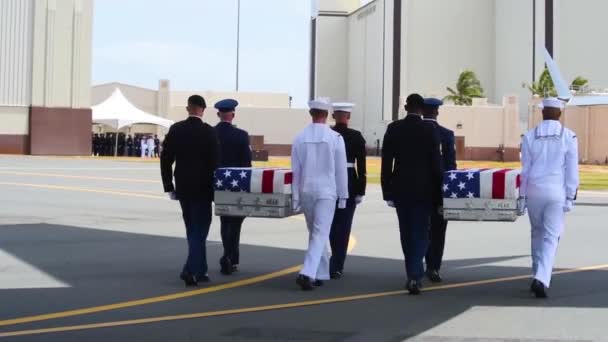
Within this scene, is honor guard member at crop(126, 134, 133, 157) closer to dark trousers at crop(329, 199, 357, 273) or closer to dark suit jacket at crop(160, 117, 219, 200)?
dark trousers at crop(329, 199, 357, 273)

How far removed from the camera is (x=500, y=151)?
260 feet

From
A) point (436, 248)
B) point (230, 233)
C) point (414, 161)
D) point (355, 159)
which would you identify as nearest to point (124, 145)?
point (230, 233)

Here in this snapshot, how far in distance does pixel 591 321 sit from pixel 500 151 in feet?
236

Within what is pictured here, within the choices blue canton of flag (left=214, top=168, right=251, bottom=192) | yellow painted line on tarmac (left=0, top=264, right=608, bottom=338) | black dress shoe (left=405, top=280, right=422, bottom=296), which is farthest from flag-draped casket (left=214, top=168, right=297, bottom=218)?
black dress shoe (left=405, top=280, right=422, bottom=296)

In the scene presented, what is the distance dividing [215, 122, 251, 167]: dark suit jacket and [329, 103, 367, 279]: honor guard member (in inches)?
43.6

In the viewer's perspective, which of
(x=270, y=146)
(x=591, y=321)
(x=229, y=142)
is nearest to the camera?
(x=591, y=321)

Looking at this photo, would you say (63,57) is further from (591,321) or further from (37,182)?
(591,321)

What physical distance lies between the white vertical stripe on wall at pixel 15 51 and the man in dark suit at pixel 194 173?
152 feet

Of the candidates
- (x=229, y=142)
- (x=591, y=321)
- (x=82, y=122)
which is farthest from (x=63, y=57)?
(x=591, y=321)

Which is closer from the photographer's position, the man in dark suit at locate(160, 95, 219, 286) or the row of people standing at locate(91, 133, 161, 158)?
the man in dark suit at locate(160, 95, 219, 286)

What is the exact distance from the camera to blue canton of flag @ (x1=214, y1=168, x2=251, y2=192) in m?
10.4

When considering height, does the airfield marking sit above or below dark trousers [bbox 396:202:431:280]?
below

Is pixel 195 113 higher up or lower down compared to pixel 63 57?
lower down

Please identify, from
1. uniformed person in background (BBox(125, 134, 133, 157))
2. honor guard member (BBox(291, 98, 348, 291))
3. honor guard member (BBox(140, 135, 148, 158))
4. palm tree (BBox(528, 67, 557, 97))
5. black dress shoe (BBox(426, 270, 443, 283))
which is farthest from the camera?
palm tree (BBox(528, 67, 557, 97))
